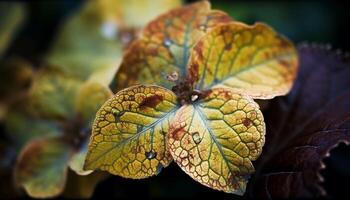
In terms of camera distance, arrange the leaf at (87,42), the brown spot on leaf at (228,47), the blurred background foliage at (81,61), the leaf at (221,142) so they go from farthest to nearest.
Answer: the leaf at (87,42) < the blurred background foliage at (81,61) < the brown spot on leaf at (228,47) < the leaf at (221,142)

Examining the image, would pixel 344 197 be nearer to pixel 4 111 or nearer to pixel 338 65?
pixel 338 65

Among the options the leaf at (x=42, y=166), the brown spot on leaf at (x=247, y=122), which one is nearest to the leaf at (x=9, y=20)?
the leaf at (x=42, y=166)

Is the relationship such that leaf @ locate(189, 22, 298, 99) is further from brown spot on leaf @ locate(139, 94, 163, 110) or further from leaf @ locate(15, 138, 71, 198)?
leaf @ locate(15, 138, 71, 198)

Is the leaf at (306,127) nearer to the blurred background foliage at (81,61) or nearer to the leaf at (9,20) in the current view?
the blurred background foliage at (81,61)

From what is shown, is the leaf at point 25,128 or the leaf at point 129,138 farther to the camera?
the leaf at point 25,128

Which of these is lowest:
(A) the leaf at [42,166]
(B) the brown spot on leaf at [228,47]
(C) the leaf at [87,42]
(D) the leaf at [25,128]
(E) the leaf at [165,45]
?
(A) the leaf at [42,166]

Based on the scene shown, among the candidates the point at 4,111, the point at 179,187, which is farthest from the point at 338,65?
the point at 4,111

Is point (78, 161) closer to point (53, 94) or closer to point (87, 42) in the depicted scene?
point (53, 94)
